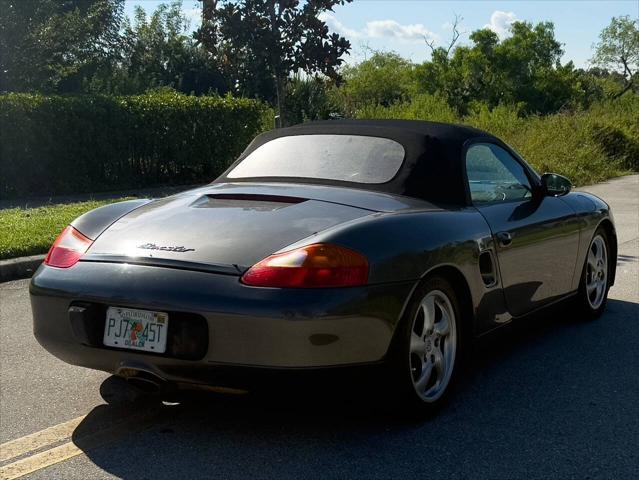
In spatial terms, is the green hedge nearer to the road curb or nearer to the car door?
the road curb

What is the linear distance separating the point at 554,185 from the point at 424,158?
123cm

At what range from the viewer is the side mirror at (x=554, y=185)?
5.35 m

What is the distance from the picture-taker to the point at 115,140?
15.5 metres

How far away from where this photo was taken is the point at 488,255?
4.46 m

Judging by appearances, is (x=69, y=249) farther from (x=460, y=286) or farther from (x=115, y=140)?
(x=115, y=140)

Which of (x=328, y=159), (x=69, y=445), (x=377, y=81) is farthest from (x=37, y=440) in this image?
(x=377, y=81)

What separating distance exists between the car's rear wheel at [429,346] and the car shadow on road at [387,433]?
0.36 feet

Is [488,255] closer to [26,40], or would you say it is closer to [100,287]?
[100,287]

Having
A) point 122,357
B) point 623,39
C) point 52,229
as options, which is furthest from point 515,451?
point 623,39

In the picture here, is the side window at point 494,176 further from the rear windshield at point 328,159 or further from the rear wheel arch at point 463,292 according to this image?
the rear wheel arch at point 463,292

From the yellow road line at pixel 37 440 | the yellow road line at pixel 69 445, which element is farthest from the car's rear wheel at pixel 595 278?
the yellow road line at pixel 37 440

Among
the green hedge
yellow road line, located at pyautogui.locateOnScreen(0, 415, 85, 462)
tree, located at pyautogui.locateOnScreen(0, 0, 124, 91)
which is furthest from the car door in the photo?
tree, located at pyautogui.locateOnScreen(0, 0, 124, 91)

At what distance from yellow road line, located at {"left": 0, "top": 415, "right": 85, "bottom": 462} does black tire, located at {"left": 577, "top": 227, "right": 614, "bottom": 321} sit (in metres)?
3.30

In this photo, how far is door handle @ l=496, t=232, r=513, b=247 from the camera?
181 inches
